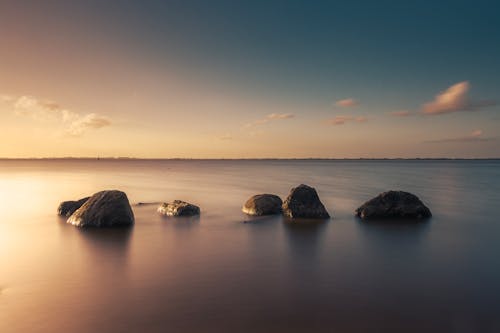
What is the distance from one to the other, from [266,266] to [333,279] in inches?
89.6

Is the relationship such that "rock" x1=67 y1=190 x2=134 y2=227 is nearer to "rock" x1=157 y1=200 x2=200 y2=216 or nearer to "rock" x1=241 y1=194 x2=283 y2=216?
"rock" x1=157 y1=200 x2=200 y2=216

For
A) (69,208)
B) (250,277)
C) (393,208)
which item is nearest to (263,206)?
(393,208)

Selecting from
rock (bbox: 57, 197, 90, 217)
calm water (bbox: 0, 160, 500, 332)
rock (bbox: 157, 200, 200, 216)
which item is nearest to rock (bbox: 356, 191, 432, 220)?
calm water (bbox: 0, 160, 500, 332)

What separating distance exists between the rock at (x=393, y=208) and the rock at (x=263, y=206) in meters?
5.03

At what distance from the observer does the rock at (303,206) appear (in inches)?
746

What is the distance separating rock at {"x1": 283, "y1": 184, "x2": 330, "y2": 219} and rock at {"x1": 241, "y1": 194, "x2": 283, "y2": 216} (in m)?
0.73

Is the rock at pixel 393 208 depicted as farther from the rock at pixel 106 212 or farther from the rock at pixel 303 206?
the rock at pixel 106 212

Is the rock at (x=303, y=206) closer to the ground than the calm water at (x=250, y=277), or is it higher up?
higher up

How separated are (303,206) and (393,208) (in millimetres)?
5130

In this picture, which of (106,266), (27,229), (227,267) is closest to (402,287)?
(227,267)

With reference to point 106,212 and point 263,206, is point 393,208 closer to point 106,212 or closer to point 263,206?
point 263,206

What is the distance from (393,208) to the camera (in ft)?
62.2

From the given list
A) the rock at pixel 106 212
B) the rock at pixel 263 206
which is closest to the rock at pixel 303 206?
the rock at pixel 263 206

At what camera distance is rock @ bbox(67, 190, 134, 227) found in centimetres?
1625
